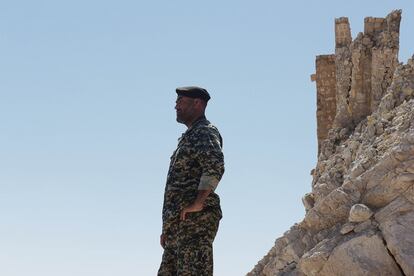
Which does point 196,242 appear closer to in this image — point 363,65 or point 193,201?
point 193,201

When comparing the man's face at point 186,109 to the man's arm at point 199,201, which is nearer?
the man's arm at point 199,201

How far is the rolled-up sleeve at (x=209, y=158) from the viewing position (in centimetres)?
725

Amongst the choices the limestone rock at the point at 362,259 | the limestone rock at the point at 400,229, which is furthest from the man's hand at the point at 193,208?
the limestone rock at the point at 362,259

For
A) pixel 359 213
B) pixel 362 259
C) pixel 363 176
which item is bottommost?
pixel 362 259

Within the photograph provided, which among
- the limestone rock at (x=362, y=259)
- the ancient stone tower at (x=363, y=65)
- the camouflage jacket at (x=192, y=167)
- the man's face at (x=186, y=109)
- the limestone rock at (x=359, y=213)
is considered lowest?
the camouflage jacket at (x=192, y=167)

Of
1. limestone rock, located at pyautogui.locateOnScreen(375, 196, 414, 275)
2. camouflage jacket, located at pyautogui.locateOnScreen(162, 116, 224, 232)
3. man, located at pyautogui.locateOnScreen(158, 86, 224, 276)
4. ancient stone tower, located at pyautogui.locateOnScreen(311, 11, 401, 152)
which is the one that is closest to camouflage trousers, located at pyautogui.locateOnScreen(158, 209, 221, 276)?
man, located at pyautogui.locateOnScreen(158, 86, 224, 276)

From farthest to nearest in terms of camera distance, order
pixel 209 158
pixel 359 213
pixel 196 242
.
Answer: pixel 359 213
pixel 196 242
pixel 209 158

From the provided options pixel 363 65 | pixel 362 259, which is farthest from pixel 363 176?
pixel 363 65

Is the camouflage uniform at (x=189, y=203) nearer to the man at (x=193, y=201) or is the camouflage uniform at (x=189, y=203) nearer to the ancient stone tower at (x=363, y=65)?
the man at (x=193, y=201)

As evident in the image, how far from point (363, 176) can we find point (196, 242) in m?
7.86

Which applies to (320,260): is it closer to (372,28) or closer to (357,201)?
(357,201)

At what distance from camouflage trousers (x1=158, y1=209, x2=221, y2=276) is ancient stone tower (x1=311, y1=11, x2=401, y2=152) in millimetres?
12572

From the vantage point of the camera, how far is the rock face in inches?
523

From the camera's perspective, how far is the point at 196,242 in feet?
24.5
